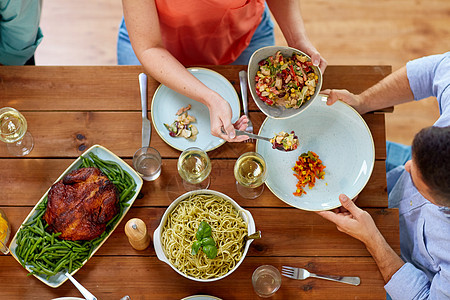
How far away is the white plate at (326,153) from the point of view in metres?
1.65

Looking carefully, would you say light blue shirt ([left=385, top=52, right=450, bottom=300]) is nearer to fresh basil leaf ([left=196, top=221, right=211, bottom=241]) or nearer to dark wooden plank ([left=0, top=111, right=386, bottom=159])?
dark wooden plank ([left=0, top=111, right=386, bottom=159])

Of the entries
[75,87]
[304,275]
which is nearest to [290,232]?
[304,275]

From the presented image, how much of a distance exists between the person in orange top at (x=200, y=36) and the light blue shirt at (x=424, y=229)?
1.60 ft

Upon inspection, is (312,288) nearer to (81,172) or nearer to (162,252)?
(162,252)

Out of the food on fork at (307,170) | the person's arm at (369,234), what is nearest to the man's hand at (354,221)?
the person's arm at (369,234)

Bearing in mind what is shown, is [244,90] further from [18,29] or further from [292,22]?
[18,29]

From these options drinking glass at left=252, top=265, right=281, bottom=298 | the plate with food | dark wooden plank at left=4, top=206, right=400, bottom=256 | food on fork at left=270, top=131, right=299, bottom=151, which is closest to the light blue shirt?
dark wooden plank at left=4, top=206, right=400, bottom=256

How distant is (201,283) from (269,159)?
0.57 metres

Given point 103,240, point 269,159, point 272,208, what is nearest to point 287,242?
point 272,208

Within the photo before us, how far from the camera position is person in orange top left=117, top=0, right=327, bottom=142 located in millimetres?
1605

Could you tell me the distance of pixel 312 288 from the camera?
1.60 m

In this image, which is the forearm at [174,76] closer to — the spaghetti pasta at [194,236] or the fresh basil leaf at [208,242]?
the spaghetti pasta at [194,236]

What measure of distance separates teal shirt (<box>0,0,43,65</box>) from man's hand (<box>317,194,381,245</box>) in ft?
5.17

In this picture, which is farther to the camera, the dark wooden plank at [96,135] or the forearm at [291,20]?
the forearm at [291,20]
